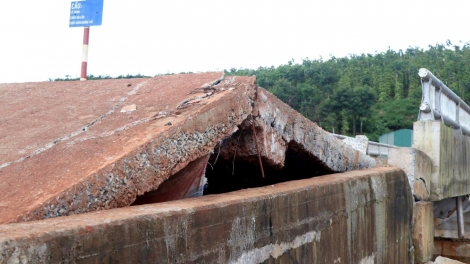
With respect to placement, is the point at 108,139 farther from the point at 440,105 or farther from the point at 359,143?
the point at 359,143

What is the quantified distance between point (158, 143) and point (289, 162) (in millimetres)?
1835

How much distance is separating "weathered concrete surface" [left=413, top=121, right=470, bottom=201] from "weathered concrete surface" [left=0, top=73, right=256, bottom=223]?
3276mm

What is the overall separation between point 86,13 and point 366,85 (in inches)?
1460

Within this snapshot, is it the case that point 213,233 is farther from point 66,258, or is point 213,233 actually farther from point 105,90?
point 105,90

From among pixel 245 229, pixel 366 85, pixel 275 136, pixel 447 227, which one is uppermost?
pixel 366 85

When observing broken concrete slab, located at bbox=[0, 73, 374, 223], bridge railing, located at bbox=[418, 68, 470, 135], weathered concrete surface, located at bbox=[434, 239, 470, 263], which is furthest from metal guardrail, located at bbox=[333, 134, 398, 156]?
broken concrete slab, located at bbox=[0, 73, 374, 223]

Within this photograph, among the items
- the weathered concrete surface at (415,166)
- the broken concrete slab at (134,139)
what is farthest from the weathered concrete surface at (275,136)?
the weathered concrete surface at (415,166)

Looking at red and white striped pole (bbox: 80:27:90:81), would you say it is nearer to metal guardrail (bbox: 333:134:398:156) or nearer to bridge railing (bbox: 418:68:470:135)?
bridge railing (bbox: 418:68:470:135)

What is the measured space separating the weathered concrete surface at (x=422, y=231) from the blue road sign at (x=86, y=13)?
15.4 ft

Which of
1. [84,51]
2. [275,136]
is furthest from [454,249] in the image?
[84,51]

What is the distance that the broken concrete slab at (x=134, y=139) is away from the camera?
2.10 metres

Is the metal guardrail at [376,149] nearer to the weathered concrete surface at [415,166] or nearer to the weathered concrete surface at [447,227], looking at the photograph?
the weathered concrete surface at [447,227]

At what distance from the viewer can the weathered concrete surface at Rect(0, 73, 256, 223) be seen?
2.07m

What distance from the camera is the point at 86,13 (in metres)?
7.22
